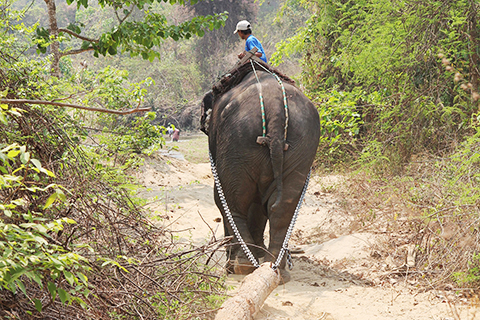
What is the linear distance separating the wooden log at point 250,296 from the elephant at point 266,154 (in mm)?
669

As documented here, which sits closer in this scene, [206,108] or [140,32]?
[140,32]

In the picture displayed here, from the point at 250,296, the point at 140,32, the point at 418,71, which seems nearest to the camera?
the point at 250,296

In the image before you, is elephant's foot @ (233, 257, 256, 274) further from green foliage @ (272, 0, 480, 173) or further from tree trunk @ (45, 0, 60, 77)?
tree trunk @ (45, 0, 60, 77)

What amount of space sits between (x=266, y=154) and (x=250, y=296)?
63.1 inches

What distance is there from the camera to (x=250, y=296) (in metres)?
3.86

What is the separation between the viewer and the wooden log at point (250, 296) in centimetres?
359

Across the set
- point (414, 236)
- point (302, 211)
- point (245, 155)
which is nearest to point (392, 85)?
point (302, 211)

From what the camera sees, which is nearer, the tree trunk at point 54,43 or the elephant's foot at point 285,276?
the elephant's foot at point 285,276

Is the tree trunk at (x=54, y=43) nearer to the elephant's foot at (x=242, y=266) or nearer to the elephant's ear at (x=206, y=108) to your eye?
the elephant's ear at (x=206, y=108)

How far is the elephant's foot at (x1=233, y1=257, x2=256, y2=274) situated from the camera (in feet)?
17.5

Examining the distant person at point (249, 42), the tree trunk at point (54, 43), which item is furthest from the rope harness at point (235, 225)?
the tree trunk at point (54, 43)

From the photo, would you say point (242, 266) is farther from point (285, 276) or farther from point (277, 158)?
point (277, 158)

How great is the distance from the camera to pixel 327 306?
453 centimetres

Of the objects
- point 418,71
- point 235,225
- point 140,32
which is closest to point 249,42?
point 140,32
